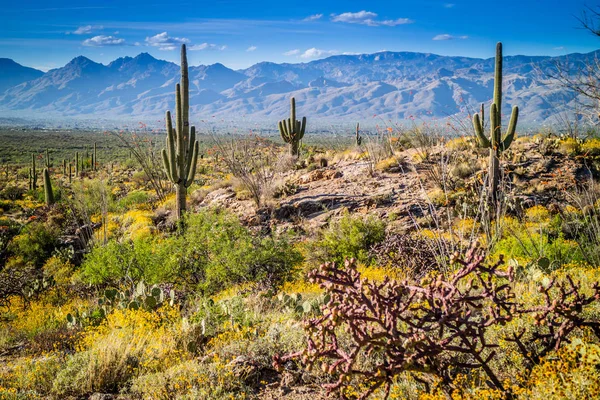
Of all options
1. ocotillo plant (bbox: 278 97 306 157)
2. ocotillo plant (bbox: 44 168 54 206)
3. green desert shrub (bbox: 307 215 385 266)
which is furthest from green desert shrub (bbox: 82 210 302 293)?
ocotillo plant (bbox: 44 168 54 206)

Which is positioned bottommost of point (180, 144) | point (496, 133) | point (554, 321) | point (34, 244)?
point (34, 244)

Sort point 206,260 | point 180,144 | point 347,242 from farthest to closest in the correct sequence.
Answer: point 180,144 → point 347,242 → point 206,260

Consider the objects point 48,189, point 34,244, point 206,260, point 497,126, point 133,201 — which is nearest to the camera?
point 206,260

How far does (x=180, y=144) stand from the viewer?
1456 centimetres

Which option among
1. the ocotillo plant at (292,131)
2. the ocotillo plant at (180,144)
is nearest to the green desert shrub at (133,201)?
the ocotillo plant at (180,144)

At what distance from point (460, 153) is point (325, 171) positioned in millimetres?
4859

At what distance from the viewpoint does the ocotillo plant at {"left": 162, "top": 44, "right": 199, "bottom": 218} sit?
14.4 m

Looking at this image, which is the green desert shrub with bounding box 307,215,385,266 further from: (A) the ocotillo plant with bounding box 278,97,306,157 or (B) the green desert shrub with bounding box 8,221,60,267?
(A) the ocotillo plant with bounding box 278,97,306,157

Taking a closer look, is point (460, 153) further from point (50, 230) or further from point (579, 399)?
point (50, 230)

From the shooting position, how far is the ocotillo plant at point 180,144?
14352 millimetres

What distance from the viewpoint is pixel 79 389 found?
13.9 ft

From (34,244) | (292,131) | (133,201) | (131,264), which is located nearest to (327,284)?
(131,264)

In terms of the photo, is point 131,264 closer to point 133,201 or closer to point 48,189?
point 133,201

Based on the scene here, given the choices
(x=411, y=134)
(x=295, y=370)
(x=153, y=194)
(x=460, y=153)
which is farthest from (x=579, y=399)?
(x=153, y=194)
